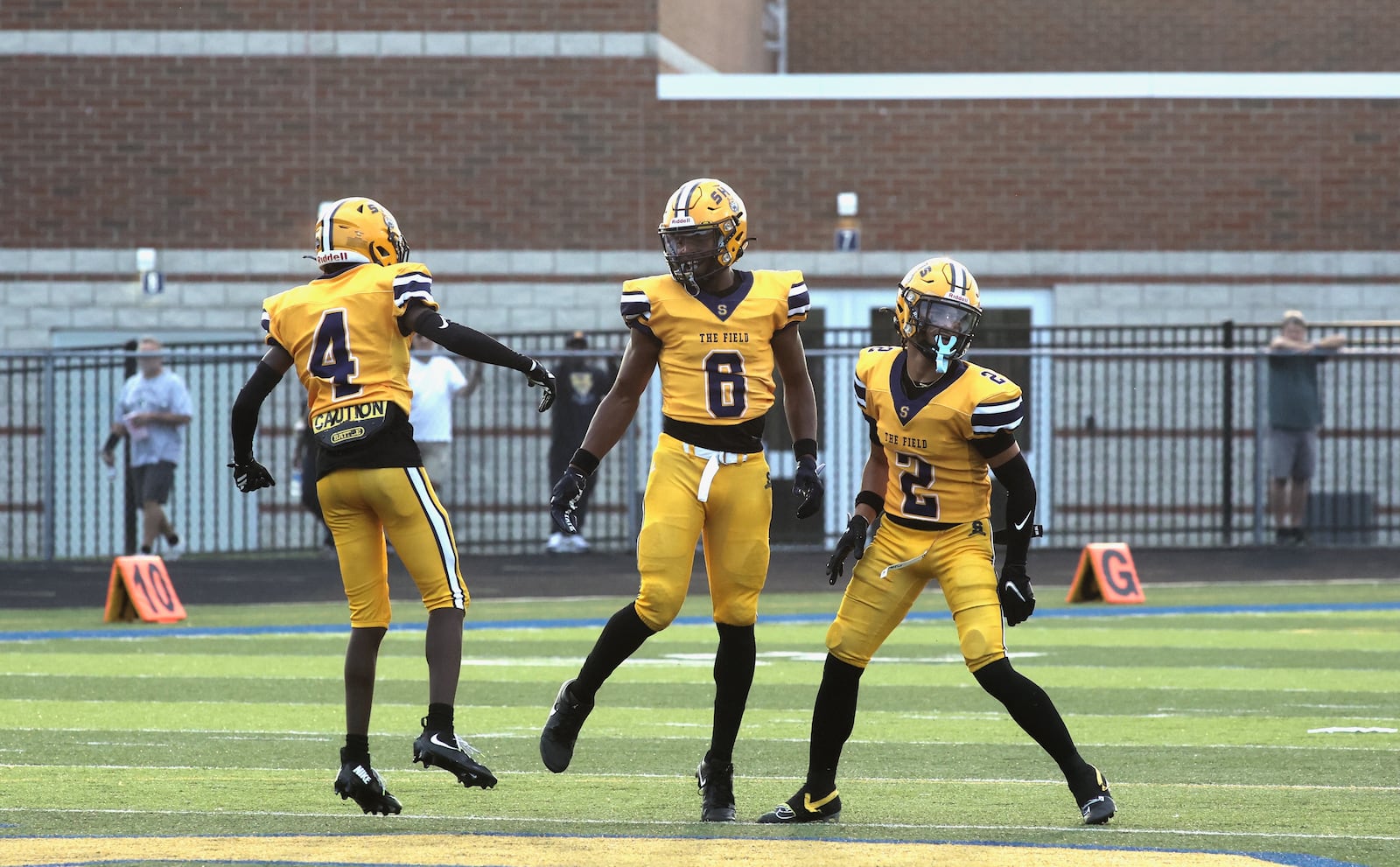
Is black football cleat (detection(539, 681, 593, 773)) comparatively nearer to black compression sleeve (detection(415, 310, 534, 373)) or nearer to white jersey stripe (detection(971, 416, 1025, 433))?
black compression sleeve (detection(415, 310, 534, 373))

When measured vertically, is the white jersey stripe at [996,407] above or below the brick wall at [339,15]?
below

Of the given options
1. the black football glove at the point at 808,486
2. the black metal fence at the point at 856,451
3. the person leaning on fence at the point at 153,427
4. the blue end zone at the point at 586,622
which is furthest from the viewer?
the black metal fence at the point at 856,451

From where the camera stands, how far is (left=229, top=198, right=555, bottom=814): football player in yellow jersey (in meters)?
6.57

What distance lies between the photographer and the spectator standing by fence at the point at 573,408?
63.2 feet

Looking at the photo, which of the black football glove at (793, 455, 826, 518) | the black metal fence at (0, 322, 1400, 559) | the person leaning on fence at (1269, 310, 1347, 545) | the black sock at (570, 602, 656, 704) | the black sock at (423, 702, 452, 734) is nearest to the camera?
the black sock at (423, 702, 452, 734)

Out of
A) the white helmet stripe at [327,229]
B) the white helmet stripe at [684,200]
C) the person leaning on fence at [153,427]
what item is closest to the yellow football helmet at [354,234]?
the white helmet stripe at [327,229]

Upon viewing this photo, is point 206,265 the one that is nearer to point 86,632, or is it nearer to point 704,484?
point 86,632

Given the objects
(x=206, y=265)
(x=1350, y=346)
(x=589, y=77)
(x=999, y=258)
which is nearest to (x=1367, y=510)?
(x=1350, y=346)

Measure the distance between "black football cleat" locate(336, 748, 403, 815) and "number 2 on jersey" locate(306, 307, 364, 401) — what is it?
117 centimetres

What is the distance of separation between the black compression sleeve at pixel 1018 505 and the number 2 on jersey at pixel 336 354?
210 cm

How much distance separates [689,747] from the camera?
8.54 metres

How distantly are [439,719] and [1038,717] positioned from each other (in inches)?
73.1

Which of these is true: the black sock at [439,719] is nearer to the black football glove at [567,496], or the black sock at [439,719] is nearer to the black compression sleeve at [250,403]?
the black football glove at [567,496]

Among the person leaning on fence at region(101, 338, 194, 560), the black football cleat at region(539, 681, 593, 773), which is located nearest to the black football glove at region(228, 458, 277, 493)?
the black football cleat at region(539, 681, 593, 773)
